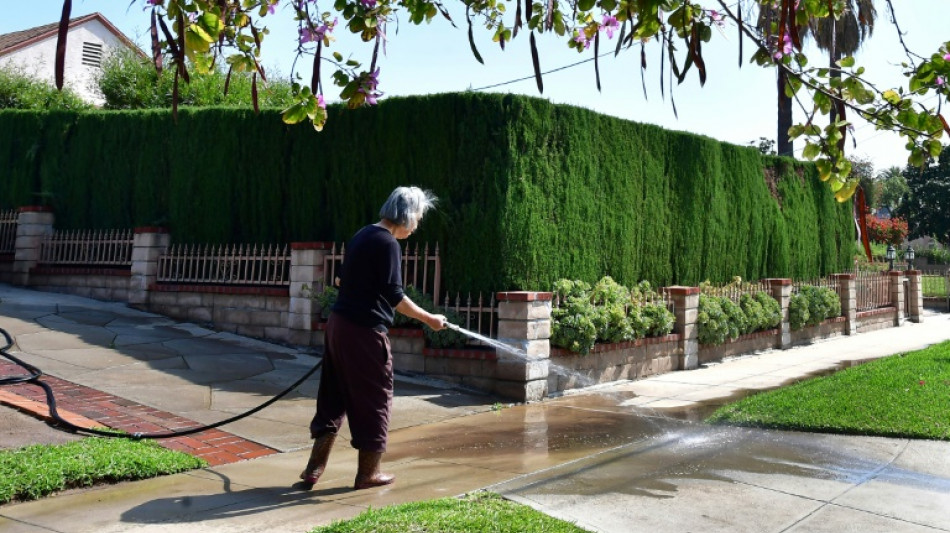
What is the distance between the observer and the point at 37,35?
974 inches

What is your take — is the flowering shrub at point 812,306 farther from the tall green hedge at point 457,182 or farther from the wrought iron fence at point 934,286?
the wrought iron fence at point 934,286

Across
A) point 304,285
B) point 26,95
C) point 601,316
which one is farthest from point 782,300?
point 26,95

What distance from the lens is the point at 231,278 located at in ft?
39.3

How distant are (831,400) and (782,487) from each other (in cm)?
340

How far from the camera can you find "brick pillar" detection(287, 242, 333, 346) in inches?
424

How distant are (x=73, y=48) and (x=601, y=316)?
76.3 ft

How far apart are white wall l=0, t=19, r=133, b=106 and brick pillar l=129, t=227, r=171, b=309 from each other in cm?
1261

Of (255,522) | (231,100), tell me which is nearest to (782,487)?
(255,522)

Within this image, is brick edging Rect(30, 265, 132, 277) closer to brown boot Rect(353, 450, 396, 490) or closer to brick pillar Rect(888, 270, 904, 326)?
brown boot Rect(353, 450, 396, 490)

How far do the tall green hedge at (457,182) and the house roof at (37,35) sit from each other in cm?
1017

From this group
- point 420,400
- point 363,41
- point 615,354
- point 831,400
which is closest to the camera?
point 363,41

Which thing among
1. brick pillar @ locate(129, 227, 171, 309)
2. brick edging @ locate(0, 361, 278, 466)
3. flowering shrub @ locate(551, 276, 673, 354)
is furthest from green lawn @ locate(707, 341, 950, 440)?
brick pillar @ locate(129, 227, 171, 309)

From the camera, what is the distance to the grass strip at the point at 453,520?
12.1 feet

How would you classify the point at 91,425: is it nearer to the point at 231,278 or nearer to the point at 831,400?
the point at 231,278
